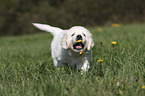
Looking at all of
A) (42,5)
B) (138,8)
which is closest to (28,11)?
(42,5)

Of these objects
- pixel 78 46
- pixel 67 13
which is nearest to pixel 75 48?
pixel 78 46

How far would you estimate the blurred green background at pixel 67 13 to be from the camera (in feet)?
43.2

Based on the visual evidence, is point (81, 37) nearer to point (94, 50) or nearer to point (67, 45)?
point (67, 45)

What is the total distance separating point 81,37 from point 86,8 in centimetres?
1230

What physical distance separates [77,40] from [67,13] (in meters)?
13.0

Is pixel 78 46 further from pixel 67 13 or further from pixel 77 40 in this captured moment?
pixel 67 13

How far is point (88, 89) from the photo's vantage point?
1.54 metres

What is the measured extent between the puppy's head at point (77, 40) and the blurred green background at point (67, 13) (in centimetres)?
1057

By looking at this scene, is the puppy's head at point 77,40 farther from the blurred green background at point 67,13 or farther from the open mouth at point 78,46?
the blurred green background at point 67,13

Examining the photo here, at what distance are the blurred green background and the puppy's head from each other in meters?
10.6

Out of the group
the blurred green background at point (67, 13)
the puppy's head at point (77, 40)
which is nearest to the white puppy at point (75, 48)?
the puppy's head at point (77, 40)

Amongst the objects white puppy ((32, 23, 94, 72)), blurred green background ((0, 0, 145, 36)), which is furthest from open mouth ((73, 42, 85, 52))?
blurred green background ((0, 0, 145, 36))

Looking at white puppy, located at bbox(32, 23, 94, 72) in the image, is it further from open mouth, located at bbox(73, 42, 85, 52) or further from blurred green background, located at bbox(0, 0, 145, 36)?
blurred green background, located at bbox(0, 0, 145, 36)

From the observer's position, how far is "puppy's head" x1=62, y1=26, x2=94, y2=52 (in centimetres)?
205
